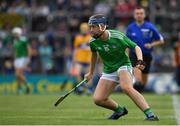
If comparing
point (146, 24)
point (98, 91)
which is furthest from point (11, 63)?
point (98, 91)

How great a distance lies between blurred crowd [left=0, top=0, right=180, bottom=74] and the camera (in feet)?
96.8

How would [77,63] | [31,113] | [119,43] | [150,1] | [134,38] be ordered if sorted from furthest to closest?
[150,1]
[77,63]
[134,38]
[31,113]
[119,43]

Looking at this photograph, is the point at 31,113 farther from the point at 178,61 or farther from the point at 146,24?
the point at 178,61

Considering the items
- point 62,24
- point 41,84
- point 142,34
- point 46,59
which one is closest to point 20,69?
point 46,59

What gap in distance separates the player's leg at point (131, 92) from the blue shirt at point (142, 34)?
6.43 metres

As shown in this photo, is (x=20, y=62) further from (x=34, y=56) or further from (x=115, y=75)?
(x=115, y=75)

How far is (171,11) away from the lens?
29625mm

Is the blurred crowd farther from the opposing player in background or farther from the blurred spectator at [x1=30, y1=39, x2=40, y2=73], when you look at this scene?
the opposing player in background

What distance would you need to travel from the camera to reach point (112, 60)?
13133mm

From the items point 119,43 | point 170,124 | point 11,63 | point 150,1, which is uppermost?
point 119,43

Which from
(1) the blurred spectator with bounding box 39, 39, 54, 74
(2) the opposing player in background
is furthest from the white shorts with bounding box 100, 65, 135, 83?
(1) the blurred spectator with bounding box 39, 39, 54, 74

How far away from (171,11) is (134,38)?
10470mm

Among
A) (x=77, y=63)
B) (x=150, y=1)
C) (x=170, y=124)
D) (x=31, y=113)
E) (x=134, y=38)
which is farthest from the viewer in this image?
(x=150, y=1)

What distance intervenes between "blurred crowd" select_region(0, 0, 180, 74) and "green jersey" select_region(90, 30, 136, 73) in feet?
52.3
